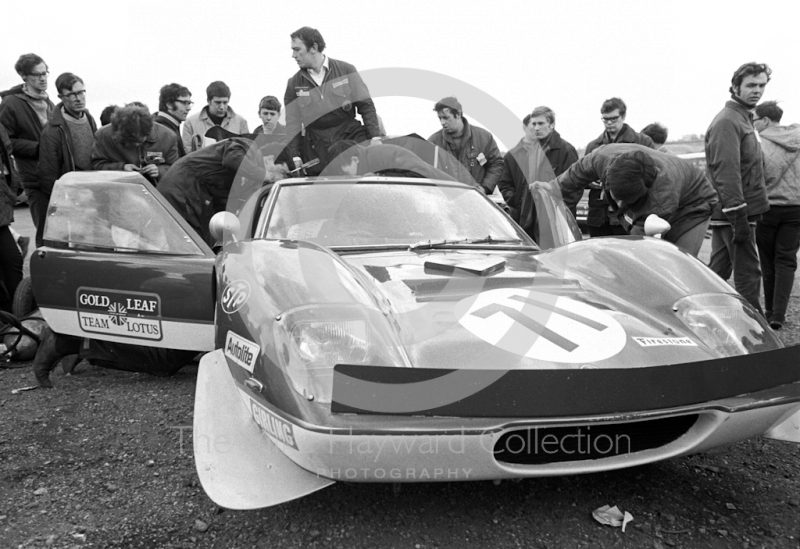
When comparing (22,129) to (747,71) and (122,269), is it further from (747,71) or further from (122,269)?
(747,71)

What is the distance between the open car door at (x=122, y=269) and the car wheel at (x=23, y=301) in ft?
2.85

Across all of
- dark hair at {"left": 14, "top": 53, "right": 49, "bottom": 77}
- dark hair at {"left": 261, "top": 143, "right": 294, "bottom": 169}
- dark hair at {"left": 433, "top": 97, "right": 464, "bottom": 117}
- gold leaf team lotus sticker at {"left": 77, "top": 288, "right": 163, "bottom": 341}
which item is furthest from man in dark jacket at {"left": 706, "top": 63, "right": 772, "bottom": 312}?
dark hair at {"left": 14, "top": 53, "right": 49, "bottom": 77}

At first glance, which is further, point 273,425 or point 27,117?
point 27,117

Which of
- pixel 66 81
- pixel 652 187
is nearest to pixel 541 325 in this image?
pixel 652 187

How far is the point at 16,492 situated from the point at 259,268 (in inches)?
42.8

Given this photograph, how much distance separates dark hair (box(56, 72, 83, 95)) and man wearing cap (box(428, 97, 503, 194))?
9.15 ft

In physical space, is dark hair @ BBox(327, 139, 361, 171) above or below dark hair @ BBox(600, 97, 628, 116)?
below

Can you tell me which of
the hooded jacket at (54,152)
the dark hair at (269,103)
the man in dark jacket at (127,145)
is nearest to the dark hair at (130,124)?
the man in dark jacket at (127,145)

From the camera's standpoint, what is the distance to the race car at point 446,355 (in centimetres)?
153

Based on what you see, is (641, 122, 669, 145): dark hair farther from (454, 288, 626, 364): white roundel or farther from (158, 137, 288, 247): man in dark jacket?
(454, 288, 626, 364): white roundel

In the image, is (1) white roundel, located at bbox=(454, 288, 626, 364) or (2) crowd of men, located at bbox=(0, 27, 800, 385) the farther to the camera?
(2) crowd of men, located at bbox=(0, 27, 800, 385)

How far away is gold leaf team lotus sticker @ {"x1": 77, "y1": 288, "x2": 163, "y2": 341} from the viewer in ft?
9.62

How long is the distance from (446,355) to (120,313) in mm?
1916

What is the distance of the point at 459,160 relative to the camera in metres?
5.25
